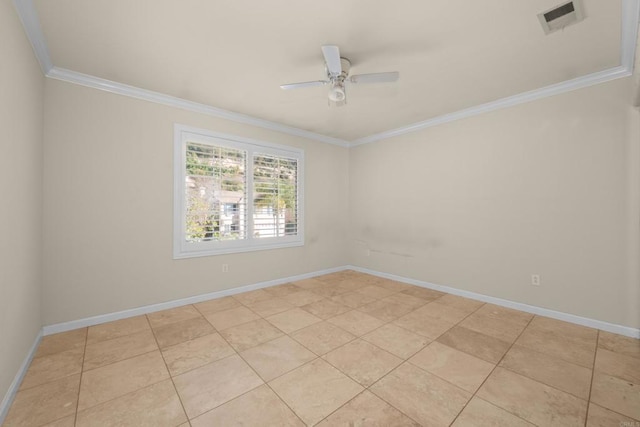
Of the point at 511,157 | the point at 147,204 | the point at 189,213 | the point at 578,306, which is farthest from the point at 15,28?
the point at 578,306

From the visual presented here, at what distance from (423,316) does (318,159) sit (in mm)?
3137

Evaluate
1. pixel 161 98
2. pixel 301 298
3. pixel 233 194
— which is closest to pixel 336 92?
pixel 233 194

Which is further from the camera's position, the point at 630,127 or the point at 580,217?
the point at 580,217

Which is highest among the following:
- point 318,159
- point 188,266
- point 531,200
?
point 318,159

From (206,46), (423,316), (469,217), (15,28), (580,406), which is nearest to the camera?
(580,406)

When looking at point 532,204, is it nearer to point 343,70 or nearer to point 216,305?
point 343,70

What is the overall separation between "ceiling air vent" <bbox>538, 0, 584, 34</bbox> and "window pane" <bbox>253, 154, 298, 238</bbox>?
11.1ft

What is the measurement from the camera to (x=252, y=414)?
61.3 inches

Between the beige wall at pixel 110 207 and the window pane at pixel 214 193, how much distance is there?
0.25 metres

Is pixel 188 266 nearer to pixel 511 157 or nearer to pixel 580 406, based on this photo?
pixel 580 406

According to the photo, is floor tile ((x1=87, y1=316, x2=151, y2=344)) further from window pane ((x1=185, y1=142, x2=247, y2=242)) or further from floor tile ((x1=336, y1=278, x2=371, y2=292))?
floor tile ((x1=336, y1=278, x2=371, y2=292))

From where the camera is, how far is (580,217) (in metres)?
2.76

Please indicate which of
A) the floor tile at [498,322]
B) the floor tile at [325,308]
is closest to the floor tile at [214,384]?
the floor tile at [325,308]

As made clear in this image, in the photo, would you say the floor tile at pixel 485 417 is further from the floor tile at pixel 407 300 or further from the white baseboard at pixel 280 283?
the white baseboard at pixel 280 283
